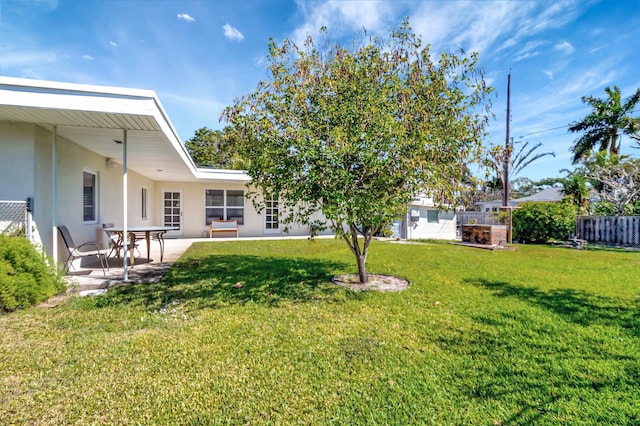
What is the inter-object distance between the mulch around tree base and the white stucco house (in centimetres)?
166

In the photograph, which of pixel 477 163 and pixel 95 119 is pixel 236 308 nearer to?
pixel 95 119

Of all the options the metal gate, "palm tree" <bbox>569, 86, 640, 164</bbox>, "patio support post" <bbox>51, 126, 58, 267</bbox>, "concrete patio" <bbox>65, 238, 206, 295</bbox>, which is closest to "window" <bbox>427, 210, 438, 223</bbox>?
"concrete patio" <bbox>65, 238, 206, 295</bbox>

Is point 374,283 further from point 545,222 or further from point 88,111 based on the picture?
point 545,222

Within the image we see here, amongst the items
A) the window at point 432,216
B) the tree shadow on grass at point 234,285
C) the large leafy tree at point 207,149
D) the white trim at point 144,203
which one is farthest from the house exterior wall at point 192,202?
the large leafy tree at point 207,149

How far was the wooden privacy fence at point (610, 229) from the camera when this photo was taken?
44.3ft

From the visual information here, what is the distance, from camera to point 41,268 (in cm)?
459

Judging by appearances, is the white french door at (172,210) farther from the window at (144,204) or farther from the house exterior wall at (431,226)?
the house exterior wall at (431,226)

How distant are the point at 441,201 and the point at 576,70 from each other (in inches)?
593

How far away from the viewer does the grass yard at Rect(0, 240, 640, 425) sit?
7.12ft

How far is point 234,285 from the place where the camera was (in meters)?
5.55

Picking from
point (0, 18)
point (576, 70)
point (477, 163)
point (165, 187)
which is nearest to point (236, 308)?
point (477, 163)

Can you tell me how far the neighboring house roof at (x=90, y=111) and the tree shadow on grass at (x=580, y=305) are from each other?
6.37 metres

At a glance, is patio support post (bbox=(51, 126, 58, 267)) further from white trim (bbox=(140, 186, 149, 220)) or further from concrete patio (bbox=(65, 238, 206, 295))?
white trim (bbox=(140, 186, 149, 220))

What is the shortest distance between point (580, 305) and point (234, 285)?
5380mm
